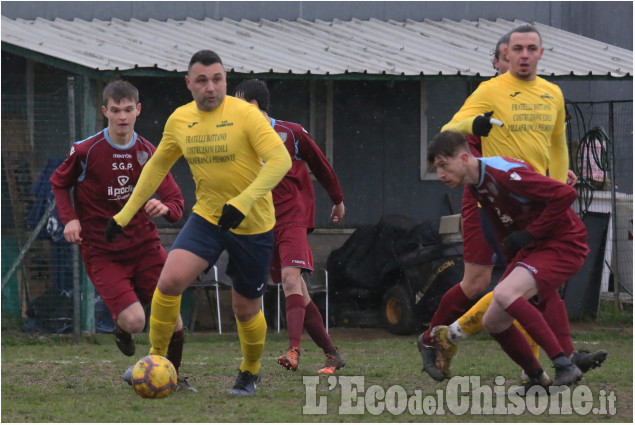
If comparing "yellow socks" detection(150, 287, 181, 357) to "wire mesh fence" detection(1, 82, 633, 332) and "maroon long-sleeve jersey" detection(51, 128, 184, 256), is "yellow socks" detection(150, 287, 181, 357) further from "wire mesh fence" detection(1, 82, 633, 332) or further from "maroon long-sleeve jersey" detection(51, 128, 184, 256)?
"wire mesh fence" detection(1, 82, 633, 332)

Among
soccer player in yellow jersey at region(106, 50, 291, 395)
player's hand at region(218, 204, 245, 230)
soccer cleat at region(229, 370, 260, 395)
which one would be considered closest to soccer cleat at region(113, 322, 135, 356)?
soccer player in yellow jersey at region(106, 50, 291, 395)

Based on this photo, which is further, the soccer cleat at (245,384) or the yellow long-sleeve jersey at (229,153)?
the soccer cleat at (245,384)

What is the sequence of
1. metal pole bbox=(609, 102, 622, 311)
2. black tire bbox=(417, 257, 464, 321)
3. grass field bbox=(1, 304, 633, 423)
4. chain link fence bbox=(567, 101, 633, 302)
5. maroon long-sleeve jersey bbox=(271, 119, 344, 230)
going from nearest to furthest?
grass field bbox=(1, 304, 633, 423), maroon long-sleeve jersey bbox=(271, 119, 344, 230), black tire bbox=(417, 257, 464, 321), metal pole bbox=(609, 102, 622, 311), chain link fence bbox=(567, 101, 633, 302)

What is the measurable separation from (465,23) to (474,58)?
84.8 inches

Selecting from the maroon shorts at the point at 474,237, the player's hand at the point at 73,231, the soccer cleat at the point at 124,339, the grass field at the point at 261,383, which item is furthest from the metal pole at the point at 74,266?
the maroon shorts at the point at 474,237

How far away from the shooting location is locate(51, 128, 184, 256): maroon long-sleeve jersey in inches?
300

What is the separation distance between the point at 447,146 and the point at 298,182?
2286 mm

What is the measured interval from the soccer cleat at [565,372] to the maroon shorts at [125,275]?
2691mm

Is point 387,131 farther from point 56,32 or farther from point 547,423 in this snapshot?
point 547,423

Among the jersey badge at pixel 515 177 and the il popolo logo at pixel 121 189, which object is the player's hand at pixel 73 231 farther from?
the jersey badge at pixel 515 177

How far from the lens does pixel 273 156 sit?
6.59 meters

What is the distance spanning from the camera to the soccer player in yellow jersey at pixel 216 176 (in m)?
6.66

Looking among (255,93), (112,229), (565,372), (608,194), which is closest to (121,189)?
(112,229)

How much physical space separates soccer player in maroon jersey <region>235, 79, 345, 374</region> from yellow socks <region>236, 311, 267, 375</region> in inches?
45.9
